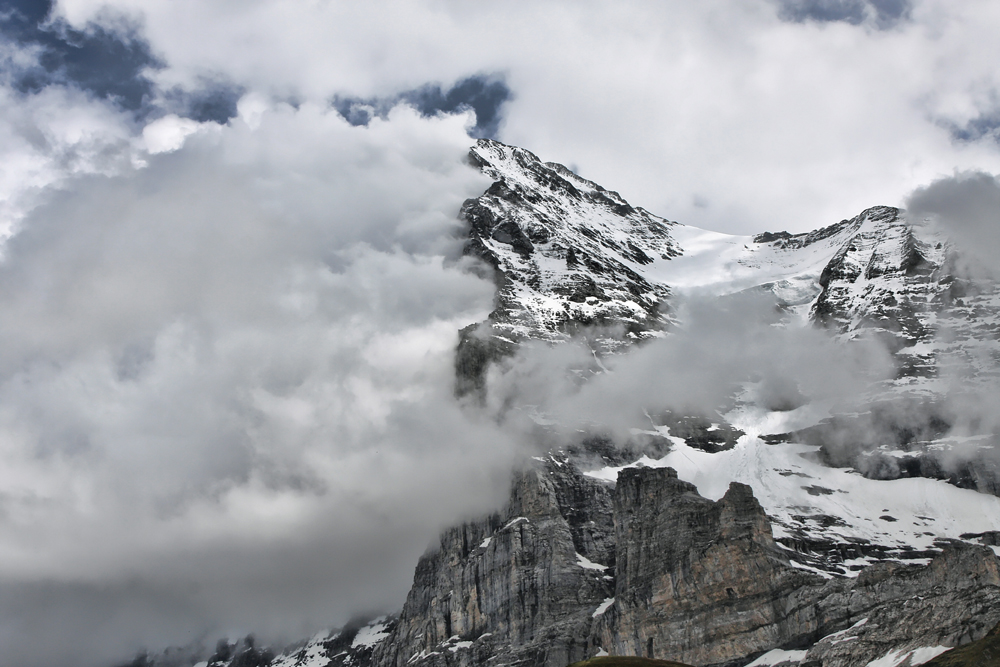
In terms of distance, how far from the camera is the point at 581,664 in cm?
17788

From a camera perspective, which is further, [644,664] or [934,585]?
[934,585]

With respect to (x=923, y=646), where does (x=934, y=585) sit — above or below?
above

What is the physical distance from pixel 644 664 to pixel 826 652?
2862cm

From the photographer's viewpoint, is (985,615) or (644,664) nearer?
(985,615)

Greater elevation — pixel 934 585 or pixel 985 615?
pixel 934 585

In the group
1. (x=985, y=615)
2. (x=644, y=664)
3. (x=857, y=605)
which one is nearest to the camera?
(x=985, y=615)

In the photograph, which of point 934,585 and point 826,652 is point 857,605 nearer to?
point 934,585

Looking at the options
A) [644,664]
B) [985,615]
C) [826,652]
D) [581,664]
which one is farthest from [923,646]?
[581,664]

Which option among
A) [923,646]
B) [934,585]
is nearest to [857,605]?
[934,585]

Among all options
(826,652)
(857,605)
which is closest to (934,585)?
(857,605)

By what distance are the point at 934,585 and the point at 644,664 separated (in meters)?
63.0

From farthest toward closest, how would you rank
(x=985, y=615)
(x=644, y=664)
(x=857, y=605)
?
(x=857, y=605) → (x=644, y=664) → (x=985, y=615)

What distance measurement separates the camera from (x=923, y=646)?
497ft

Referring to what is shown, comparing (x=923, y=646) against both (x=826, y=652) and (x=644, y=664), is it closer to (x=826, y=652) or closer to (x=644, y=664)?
(x=826, y=652)
